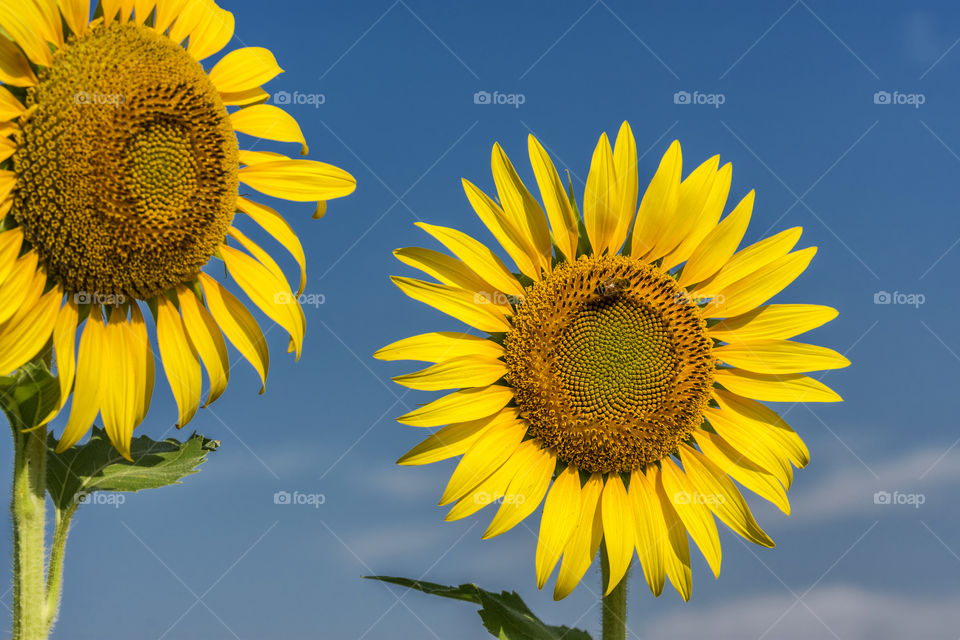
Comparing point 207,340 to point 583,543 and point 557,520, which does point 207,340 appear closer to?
point 557,520

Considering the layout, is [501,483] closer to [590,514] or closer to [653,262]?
[590,514]

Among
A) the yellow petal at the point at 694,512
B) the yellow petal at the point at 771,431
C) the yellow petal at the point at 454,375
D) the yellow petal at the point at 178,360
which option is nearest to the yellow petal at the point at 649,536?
the yellow petal at the point at 694,512

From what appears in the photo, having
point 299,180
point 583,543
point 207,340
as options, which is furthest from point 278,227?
point 583,543

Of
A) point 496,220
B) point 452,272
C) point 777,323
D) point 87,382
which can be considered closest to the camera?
point 87,382

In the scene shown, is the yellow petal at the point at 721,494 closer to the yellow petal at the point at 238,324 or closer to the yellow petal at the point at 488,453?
the yellow petal at the point at 488,453

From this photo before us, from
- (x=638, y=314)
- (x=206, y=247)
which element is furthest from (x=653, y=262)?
(x=206, y=247)

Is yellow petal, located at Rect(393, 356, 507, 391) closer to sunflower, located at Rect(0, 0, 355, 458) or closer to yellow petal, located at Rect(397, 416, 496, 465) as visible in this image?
yellow petal, located at Rect(397, 416, 496, 465)
